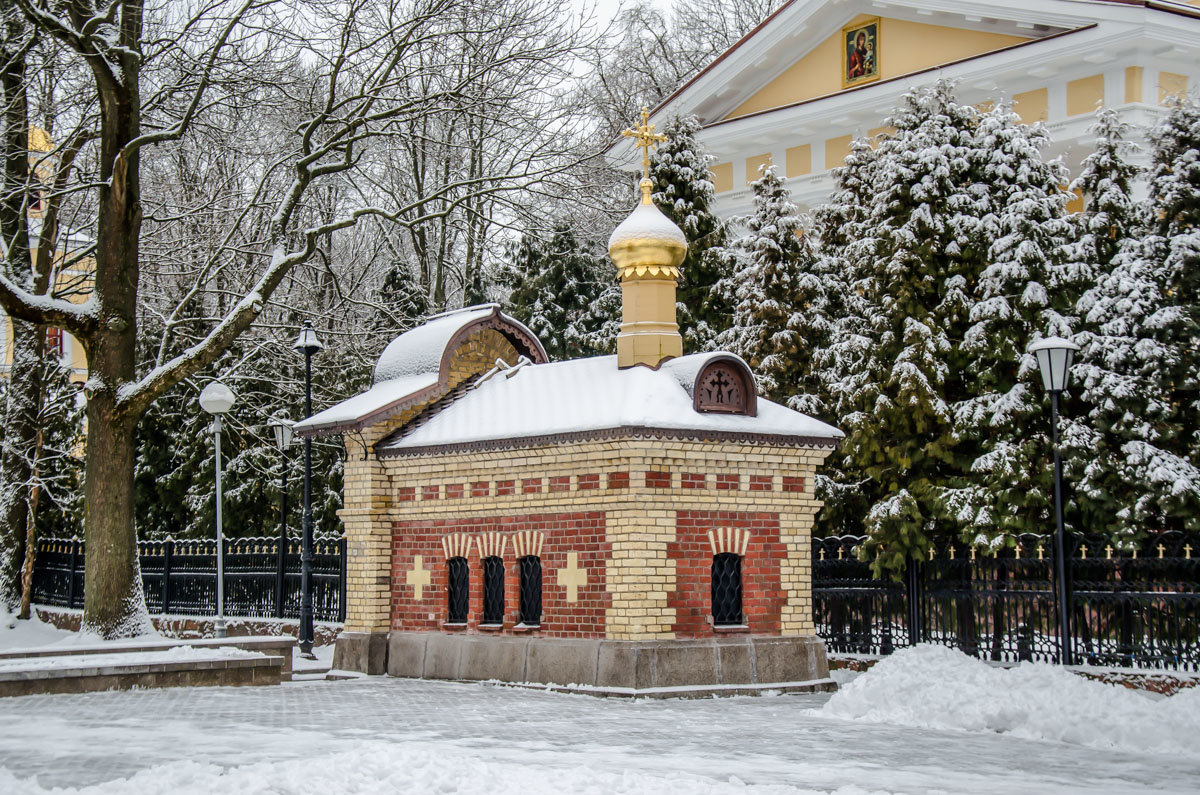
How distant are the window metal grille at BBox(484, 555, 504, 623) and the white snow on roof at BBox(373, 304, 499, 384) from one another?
2716 mm

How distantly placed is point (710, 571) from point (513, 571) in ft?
7.78

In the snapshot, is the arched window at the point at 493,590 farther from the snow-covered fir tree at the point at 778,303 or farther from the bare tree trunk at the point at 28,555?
the bare tree trunk at the point at 28,555

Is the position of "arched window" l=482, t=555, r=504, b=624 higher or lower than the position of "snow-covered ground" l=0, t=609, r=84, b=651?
higher

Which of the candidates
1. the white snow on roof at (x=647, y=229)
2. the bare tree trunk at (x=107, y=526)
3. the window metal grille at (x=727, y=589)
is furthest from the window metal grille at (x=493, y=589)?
the bare tree trunk at (x=107, y=526)

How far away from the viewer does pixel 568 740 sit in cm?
1098

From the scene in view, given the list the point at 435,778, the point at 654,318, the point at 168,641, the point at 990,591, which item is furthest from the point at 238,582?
the point at 435,778

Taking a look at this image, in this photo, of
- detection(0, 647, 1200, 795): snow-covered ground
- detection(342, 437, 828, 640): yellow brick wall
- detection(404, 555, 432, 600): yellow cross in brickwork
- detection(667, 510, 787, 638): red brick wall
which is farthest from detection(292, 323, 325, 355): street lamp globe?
detection(667, 510, 787, 638): red brick wall

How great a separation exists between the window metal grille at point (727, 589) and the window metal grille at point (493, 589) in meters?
2.62

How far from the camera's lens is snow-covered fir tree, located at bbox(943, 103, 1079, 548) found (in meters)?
16.7

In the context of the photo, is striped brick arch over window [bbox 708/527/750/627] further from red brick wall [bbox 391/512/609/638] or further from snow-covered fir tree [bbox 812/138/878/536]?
snow-covered fir tree [bbox 812/138/878/536]

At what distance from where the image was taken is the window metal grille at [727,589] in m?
15.1

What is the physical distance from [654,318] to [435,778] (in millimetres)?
8365

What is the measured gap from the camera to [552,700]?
14023 millimetres

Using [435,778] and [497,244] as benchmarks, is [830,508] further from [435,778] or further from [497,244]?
[497,244]
